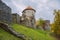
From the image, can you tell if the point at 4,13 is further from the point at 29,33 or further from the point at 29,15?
the point at 29,15

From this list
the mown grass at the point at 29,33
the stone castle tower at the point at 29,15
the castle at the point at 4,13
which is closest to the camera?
the mown grass at the point at 29,33

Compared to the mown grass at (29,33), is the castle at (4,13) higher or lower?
higher

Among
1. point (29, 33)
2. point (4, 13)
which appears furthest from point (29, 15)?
point (29, 33)

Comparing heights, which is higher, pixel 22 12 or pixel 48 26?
pixel 22 12

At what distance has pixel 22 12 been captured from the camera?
67.4 metres

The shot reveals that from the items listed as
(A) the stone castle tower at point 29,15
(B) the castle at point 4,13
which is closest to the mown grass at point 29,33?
(B) the castle at point 4,13

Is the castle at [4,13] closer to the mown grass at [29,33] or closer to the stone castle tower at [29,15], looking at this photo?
the mown grass at [29,33]

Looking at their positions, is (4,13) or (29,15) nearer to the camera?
(4,13)

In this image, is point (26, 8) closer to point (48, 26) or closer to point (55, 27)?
point (48, 26)

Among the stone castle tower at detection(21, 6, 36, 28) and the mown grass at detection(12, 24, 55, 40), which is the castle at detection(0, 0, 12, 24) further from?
the stone castle tower at detection(21, 6, 36, 28)

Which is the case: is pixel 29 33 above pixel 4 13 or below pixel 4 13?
below

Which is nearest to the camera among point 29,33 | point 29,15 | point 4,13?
point 29,33

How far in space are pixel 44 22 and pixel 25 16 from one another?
34.9 feet

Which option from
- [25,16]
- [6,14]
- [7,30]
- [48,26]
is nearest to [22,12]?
[25,16]
